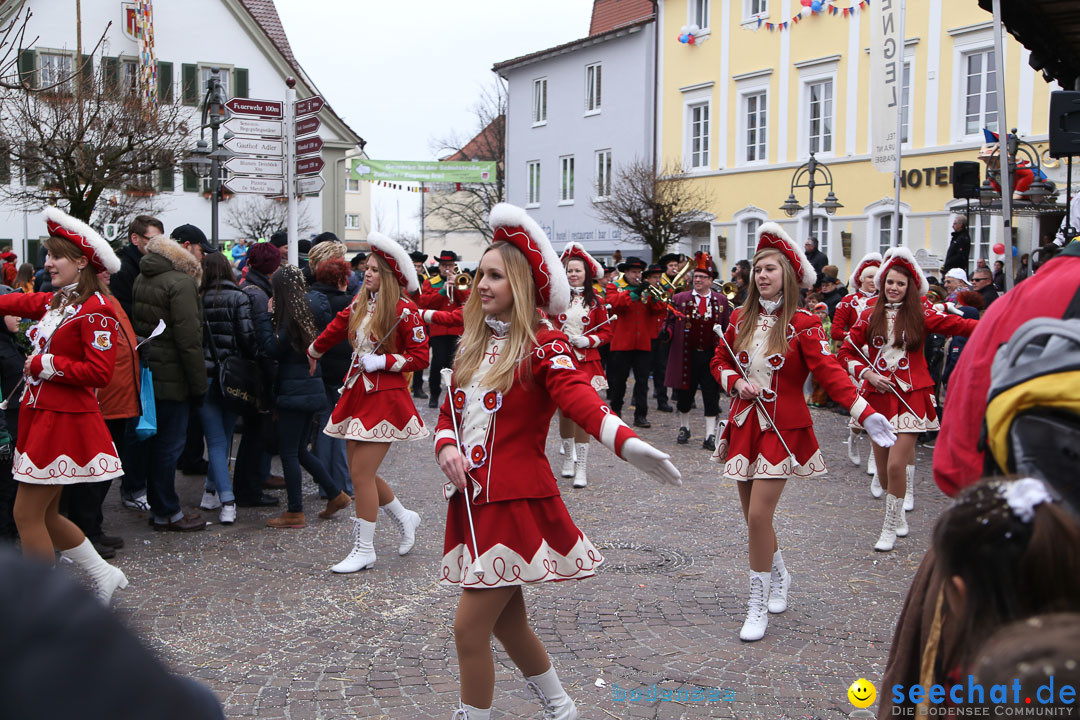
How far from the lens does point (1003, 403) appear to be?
6.16ft

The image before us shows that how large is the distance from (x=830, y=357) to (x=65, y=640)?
508 cm

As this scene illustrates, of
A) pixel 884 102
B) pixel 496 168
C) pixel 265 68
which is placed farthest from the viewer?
pixel 496 168

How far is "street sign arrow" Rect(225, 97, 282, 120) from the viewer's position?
33.5ft

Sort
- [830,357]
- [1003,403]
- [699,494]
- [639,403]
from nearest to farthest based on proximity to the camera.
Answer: [1003,403] → [830,357] → [699,494] → [639,403]

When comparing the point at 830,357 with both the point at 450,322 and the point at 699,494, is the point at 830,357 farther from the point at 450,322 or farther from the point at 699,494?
the point at 450,322

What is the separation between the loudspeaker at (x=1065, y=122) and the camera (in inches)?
182

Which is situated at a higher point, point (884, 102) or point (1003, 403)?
point (884, 102)

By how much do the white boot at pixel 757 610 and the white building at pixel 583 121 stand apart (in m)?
26.0

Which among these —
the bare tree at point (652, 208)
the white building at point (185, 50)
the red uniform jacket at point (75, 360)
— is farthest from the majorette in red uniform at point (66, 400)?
the white building at point (185, 50)

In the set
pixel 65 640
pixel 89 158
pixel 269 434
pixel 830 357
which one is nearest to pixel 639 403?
pixel 269 434

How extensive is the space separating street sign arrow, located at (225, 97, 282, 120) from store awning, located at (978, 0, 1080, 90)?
6.80m

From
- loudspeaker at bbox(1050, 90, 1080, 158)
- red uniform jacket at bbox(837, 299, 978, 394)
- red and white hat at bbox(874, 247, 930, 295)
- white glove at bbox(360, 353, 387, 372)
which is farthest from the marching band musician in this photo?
loudspeaker at bbox(1050, 90, 1080, 158)

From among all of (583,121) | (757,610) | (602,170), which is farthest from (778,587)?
(583,121)

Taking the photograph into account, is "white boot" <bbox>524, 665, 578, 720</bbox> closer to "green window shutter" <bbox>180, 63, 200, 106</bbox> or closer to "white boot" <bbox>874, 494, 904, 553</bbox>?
"white boot" <bbox>874, 494, 904, 553</bbox>
